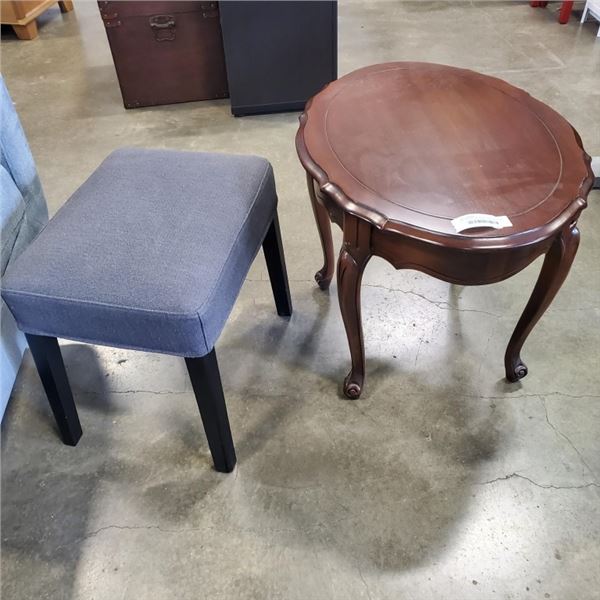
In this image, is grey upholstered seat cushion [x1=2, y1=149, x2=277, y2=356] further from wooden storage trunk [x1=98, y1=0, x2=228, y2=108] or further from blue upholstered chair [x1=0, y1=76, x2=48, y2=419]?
wooden storage trunk [x1=98, y1=0, x2=228, y2=108]

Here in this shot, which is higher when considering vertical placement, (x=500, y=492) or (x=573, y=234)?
(x=573, y=234)

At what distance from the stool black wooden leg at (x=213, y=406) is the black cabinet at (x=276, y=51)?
1.59 metres

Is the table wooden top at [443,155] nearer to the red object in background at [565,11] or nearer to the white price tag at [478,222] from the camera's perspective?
the white price tag at [478,222]

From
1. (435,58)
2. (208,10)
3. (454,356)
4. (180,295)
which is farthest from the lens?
(435,58)

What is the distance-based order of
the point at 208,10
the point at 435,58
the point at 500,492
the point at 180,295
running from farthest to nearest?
the point at 435,58 < the point at 208,10 < the point at 500,492 < the point at 180,295

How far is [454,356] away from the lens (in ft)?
4.81

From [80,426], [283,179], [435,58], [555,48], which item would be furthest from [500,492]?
Answer: [555,48]

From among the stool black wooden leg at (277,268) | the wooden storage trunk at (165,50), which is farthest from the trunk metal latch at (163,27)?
the stool black wooden leg at (277,268)

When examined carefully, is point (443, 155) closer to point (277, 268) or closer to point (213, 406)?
point (277, 268)

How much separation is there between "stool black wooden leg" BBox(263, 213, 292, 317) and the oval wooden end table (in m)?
0.26

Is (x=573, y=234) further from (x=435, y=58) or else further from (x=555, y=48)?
(x=555, y=48)

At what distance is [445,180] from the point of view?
106 cm

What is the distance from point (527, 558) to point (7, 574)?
99cm

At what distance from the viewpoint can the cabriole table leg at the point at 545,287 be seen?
1078 millimetres
